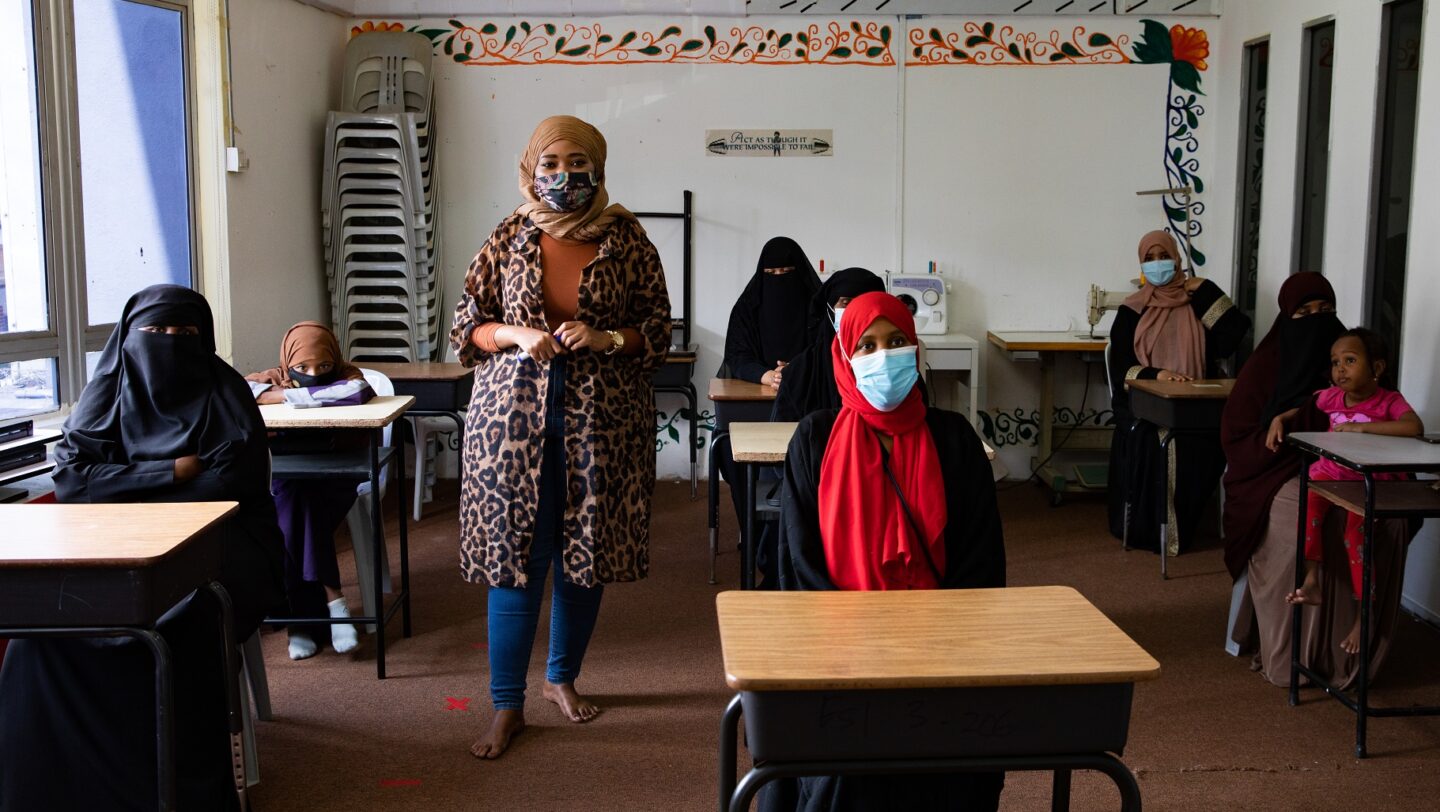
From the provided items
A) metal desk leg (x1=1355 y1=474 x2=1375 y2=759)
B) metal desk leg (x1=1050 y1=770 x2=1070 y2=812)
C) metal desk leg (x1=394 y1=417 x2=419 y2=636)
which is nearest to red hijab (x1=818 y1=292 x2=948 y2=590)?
metal desk leg (x1=1050 y1=770 x2=1070 y2=812)

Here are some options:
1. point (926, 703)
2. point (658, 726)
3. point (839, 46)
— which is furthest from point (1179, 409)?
point (926, 703)

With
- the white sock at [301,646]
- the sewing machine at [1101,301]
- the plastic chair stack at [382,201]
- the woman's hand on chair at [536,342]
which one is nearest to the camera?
the woman's hand on chair at [536,342]

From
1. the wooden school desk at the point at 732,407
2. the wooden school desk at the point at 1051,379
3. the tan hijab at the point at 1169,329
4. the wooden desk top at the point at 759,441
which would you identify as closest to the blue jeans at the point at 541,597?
the wooden desk top at the point at 759,441

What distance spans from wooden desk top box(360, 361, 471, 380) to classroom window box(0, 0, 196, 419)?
2.95ft

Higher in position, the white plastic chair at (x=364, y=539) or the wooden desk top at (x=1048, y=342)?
the wooden desk top at (x=1048, y=342)

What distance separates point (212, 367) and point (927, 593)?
2.02 m

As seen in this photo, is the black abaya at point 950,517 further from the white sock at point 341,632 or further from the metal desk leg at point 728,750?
the white sock at point 341,632

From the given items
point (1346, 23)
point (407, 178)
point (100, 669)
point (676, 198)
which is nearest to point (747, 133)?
point (676, 198)

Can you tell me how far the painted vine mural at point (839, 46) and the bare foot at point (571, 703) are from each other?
3994 mm

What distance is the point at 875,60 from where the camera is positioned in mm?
6637

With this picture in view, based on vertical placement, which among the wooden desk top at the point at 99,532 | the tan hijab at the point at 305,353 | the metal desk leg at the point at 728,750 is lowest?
the metal desk leg at the point at 728,750

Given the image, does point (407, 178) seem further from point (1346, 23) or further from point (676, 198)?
point (1346, 23)

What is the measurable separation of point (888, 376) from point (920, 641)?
2.09ft

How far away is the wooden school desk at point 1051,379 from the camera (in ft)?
20.7
